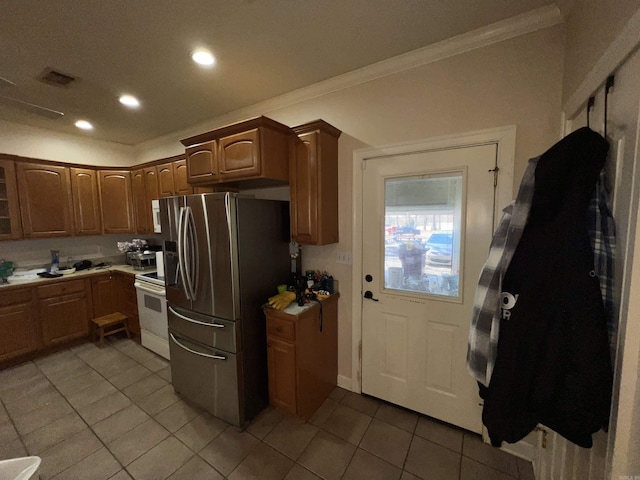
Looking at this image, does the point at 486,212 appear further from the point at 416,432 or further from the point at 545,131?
the point at 416,432

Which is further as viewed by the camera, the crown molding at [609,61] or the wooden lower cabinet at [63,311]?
the wooden lower cabinet at [63,311]

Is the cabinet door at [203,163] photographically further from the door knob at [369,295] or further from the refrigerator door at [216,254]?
the door knob at [369,295]

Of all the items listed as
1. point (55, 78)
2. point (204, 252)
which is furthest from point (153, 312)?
point (55, 78)

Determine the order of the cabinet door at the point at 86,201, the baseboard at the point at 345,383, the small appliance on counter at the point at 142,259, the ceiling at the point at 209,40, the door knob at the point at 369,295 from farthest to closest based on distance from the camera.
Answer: the small appliance on counter at the point at 142,259 → the cabinet door at the point at 86,201 → the baseboard at the point at 345,383 → the door knob at the point at 369,295 → the ceiling at the point at 209,40

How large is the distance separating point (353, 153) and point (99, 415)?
296cm

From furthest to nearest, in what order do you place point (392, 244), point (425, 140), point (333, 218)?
point (333, 218), point (392, 244), point (425, 140)

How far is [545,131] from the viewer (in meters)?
1.45

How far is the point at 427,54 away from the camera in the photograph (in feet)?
5.64

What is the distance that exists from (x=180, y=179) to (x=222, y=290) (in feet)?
Result: 6.28

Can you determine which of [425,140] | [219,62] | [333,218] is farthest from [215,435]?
[219,62]

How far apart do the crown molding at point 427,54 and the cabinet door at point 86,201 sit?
2.38m

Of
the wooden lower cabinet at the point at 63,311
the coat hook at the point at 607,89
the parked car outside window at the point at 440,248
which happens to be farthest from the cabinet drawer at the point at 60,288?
the coat hook at the point at 607,89

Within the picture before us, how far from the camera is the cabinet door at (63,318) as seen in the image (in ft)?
9.37

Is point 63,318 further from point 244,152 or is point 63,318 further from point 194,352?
point 244,152
